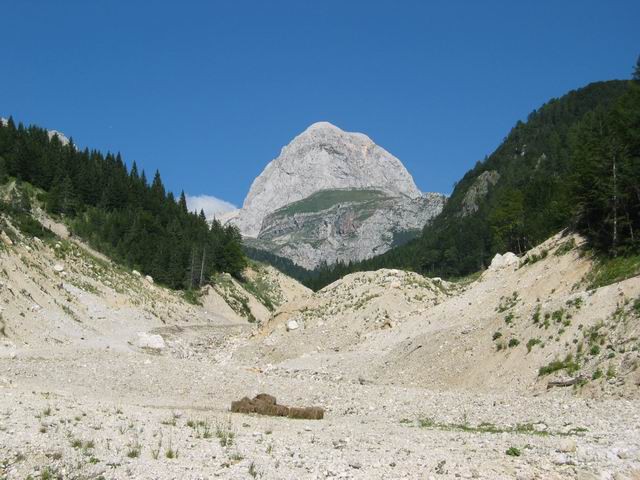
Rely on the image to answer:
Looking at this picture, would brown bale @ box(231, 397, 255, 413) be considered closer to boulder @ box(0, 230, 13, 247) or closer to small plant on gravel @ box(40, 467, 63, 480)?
small plant on gravel @ box(40, 467, 63, 480)

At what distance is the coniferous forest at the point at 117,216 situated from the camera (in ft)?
332

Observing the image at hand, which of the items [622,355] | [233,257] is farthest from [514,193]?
[622,355]

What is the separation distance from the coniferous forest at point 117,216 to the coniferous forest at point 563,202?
53362mm

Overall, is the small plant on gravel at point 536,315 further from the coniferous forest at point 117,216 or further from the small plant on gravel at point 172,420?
the coniferous forest at point 117,216

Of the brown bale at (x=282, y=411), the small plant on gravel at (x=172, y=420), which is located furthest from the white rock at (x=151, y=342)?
the small plant on gravel at (x=172, y=420)

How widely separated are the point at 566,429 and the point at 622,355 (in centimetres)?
702

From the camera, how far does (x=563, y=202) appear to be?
5794 centimetres

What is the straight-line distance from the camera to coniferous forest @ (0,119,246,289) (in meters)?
101

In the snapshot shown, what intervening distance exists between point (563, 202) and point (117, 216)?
80.0 m

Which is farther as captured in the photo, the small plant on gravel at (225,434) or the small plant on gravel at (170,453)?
the small plant on gravel at (225,434)

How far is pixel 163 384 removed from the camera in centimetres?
3019

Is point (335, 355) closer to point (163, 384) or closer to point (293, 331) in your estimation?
point (293, 331)

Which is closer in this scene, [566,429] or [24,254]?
[566,429]

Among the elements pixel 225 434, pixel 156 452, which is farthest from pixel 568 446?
pixel 156 452
